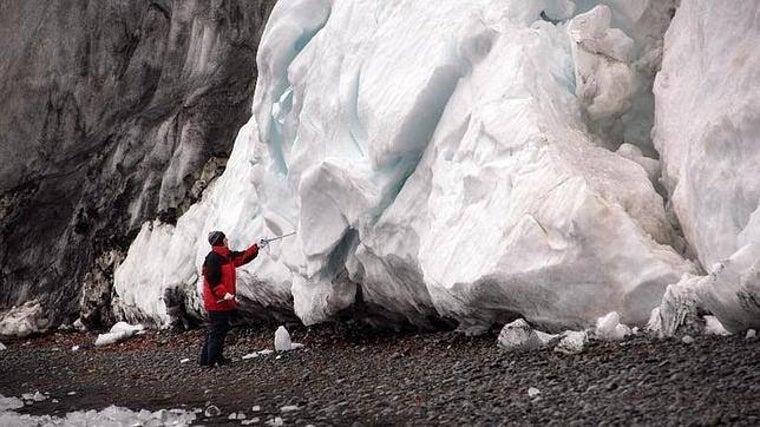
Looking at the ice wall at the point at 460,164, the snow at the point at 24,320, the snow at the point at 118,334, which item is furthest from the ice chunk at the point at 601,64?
the snow at the point at 24,320

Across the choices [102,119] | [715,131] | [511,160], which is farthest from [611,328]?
[102,119]

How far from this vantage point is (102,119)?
28641 millimetres

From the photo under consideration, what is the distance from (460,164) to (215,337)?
14.7 ft

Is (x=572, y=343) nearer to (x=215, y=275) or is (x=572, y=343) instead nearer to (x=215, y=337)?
(x=215, y=275)

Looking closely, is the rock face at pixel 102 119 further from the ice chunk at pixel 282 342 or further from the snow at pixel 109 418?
the snow at pixel 109 418

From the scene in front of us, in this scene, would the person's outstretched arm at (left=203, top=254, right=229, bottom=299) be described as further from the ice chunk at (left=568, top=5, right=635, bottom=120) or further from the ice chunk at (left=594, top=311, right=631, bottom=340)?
the ice chunk at (left=594, top=311, right=631, bottom=340)

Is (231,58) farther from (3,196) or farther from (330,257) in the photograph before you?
(330,257)

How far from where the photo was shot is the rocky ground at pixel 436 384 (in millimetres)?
5941

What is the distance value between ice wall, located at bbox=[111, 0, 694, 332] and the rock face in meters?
9.10

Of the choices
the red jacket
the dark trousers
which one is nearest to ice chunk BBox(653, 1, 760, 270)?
the red jacket

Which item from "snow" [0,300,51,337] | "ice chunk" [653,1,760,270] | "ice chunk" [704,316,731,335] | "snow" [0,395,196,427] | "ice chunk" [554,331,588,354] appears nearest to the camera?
"ice chunk" [704,316,731,335]

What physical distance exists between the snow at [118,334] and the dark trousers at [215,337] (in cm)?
802

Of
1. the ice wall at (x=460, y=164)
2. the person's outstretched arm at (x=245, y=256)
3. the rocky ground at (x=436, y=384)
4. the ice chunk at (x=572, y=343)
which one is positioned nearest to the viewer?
the rocky ground at (x=436, y=384)

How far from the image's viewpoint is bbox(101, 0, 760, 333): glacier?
25.5 feet
